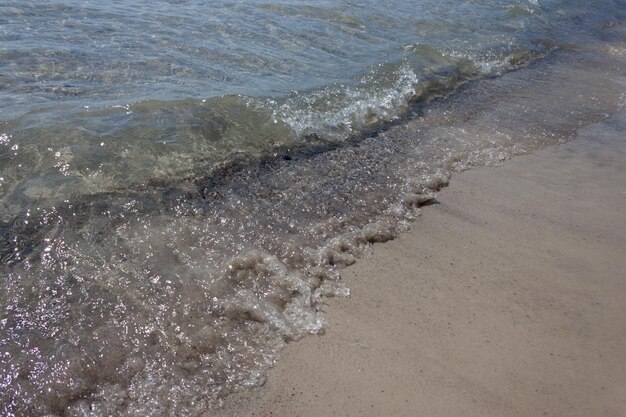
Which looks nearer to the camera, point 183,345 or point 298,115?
point 183,345

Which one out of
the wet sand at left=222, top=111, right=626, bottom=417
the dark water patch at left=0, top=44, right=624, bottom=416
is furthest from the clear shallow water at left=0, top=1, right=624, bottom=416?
the wet sand at left=222, top=111, right=626, bottom=417

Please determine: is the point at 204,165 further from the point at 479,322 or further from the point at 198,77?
the point at 479,322

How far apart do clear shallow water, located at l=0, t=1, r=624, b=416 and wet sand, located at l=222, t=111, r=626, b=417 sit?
0.20 meters

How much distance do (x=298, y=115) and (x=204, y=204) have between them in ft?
5.61

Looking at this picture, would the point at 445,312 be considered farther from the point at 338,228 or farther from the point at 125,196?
the point at 125,196

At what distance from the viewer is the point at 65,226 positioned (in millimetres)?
3242

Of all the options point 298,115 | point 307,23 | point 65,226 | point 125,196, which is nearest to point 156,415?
point 65,226

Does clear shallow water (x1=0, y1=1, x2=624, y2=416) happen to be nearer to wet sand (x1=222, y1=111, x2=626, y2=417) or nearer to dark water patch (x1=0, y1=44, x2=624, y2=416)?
dark water patch (x1=0, y1=44, x2=624, y2=416)

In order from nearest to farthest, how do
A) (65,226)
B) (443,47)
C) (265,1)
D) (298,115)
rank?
1. (65,226)
2. (298,115)
3. (443,47)
4. (265,1)

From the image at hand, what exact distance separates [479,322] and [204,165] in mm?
2402

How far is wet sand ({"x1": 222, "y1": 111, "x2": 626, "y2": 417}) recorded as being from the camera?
7.79 feet

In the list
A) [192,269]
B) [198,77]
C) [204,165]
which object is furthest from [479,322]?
[198,77]

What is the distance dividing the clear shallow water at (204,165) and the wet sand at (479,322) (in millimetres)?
199

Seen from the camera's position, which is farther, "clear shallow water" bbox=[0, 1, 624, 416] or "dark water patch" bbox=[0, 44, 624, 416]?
"clear shallow water" bbox=[0, 1, 624, 416]
